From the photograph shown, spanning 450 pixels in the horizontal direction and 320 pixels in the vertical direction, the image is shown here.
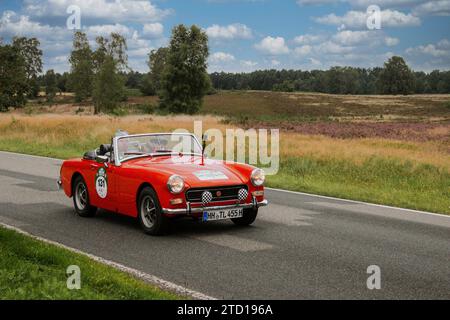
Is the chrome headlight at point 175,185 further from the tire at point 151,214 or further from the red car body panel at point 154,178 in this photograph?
the tire at point 151,214

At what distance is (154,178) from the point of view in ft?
28.2

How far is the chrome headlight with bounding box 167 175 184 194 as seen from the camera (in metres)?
8.36

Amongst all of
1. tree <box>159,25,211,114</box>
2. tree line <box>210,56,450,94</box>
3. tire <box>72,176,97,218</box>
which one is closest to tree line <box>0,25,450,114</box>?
tree <box>159,25,211,114</box>

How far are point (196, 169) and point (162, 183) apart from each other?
718 millimetres

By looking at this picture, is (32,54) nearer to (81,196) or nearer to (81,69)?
(81,69)

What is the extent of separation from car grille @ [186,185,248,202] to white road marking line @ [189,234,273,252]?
0.54m

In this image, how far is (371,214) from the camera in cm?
1122

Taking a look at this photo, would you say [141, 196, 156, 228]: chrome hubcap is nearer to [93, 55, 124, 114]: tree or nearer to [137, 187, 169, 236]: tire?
[137, 187, 169, 236]: tire

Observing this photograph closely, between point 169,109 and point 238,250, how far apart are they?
64.1 meters

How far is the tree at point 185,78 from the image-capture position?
70188mm

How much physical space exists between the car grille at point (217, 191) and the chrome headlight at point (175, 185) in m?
0.15

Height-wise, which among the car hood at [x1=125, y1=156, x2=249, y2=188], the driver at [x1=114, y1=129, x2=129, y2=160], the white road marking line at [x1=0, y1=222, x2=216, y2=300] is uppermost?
the driver at [x1=114, y1=129, x2=129, y2=160]

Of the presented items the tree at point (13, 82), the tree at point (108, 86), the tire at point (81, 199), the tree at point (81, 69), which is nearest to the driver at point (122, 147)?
the tire at point (81, 199)
